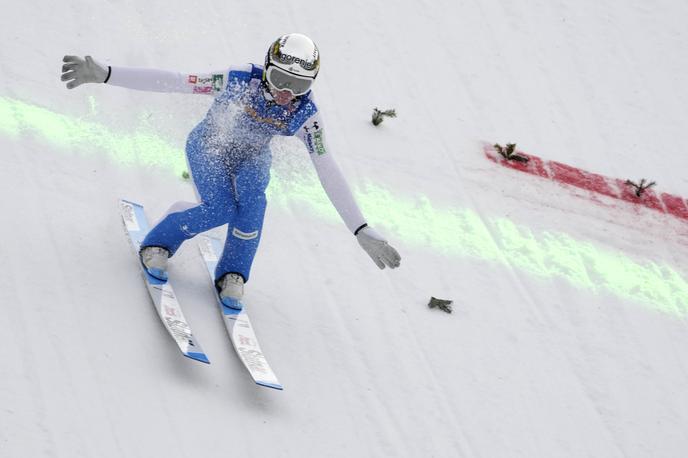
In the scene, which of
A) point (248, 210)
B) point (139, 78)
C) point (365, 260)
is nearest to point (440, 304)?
point (365, 260)

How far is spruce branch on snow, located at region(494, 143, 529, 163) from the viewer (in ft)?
25.9

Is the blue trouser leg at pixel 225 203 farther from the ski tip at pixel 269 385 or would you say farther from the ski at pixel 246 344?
the ski tip at pixel 269 385

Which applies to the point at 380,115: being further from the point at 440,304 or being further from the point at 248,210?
the point at 248,210

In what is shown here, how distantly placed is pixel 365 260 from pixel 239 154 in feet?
4.60

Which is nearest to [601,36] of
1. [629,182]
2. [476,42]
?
[476,42]

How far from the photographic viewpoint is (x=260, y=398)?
5.21 m

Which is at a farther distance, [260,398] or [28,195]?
[28,195]

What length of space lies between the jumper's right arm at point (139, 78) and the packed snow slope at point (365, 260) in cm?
88

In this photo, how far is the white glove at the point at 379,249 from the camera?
17.2ft

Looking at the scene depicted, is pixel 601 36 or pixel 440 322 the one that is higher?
pixel 601 36

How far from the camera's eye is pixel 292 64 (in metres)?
5.19

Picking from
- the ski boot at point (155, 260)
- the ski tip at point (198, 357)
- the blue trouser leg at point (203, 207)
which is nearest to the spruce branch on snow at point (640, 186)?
the blue trouser leg at point (203, 207)

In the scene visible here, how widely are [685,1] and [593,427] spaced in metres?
6.36

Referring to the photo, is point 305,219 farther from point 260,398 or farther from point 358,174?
point 260,398
